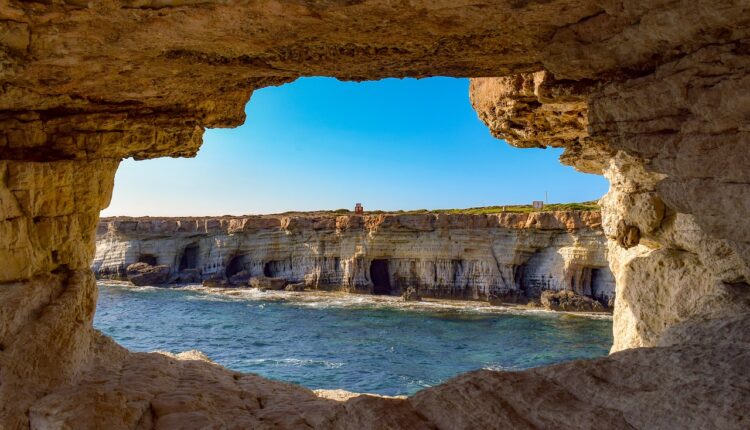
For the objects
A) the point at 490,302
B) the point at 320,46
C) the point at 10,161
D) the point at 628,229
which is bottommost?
the point at 490,302

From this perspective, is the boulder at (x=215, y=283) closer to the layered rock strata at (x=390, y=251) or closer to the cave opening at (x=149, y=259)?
the layered rock strata at (x=390, y=251)

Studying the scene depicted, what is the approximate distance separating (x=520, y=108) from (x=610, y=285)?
116 feet

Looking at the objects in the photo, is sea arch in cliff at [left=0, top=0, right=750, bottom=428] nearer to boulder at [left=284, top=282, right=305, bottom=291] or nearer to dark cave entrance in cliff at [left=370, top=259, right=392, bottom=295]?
dark cave entrance in cliff at [left=370, top=259, right=392, bottom=295]

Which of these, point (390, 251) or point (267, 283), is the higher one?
point (390, 251)

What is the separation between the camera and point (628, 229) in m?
11.7

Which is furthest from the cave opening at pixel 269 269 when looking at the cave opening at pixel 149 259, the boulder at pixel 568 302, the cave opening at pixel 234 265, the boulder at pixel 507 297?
the boulder at pixel 568 302

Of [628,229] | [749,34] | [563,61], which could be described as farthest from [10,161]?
[628,229]

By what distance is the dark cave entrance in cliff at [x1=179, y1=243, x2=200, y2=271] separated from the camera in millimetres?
58062

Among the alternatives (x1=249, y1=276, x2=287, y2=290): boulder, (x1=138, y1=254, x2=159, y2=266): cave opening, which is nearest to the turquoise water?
(x1=249, y1=276, x2=287, y2=290): boulder

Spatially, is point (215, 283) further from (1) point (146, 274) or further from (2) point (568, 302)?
(2) point (568, 302)

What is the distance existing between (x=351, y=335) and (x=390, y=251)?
48.5 ft

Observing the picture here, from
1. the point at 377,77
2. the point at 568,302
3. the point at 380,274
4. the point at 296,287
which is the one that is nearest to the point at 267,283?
the point at 296,287

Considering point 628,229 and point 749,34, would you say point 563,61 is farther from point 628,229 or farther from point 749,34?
point 628,229

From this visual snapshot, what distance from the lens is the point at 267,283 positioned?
51.8 meters
